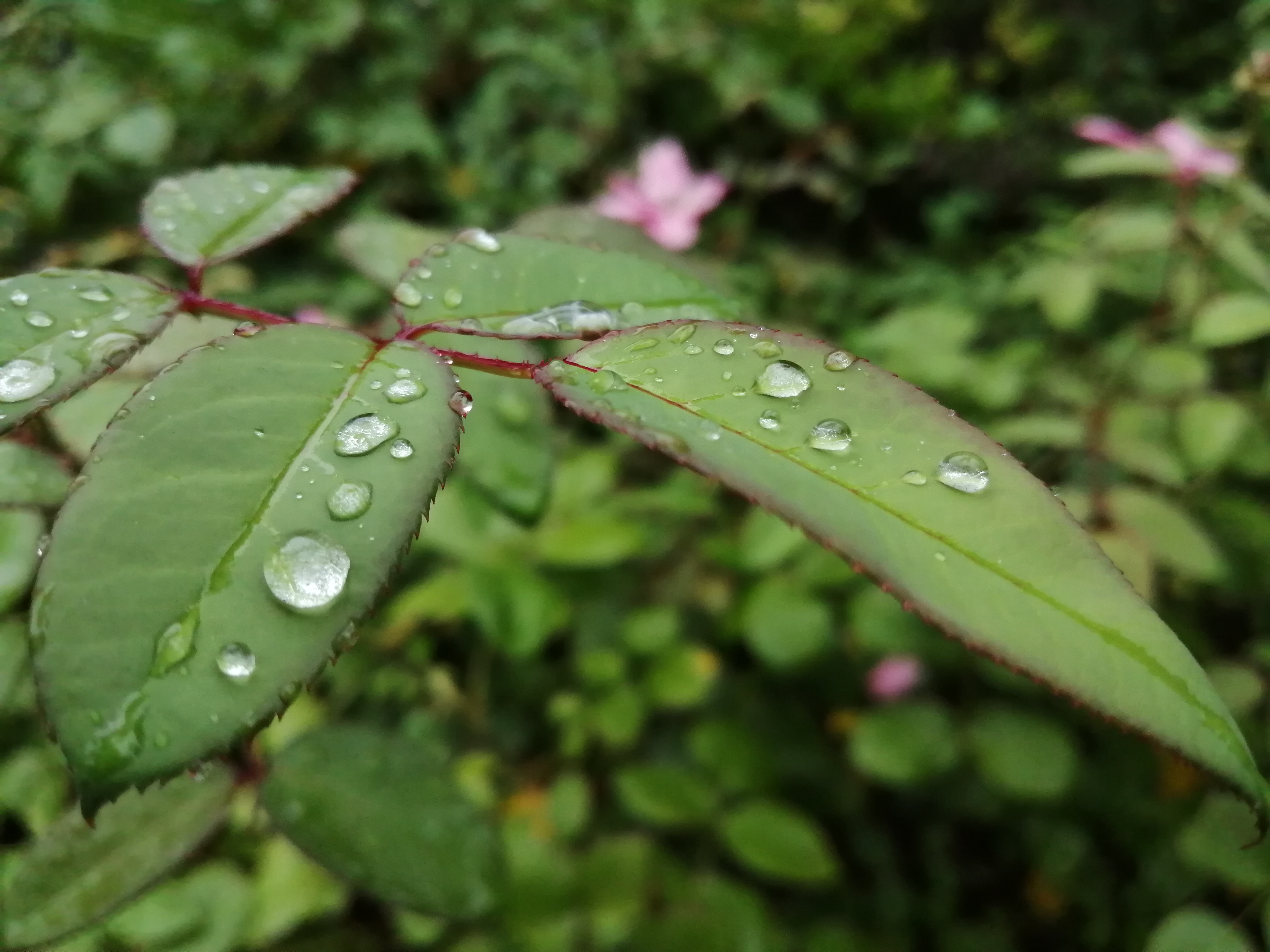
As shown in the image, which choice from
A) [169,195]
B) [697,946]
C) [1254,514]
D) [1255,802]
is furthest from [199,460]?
[1254,514]

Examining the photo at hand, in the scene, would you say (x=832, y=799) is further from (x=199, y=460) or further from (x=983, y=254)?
(x=983, y=254)

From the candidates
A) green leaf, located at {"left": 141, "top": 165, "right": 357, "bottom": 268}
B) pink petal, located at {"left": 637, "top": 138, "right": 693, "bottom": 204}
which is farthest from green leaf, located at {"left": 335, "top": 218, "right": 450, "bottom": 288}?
pink petal, located at {"left": 637, "top": 138, "right": 693, "bottom": 204}

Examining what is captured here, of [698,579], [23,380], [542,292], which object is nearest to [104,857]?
[23,380]

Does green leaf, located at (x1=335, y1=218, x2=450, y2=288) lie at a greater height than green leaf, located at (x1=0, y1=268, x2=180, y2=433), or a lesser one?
lesser

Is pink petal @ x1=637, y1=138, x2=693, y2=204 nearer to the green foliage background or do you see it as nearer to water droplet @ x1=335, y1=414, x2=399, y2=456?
the green foliage background

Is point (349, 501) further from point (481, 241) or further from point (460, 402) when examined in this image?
point (481, 241)
